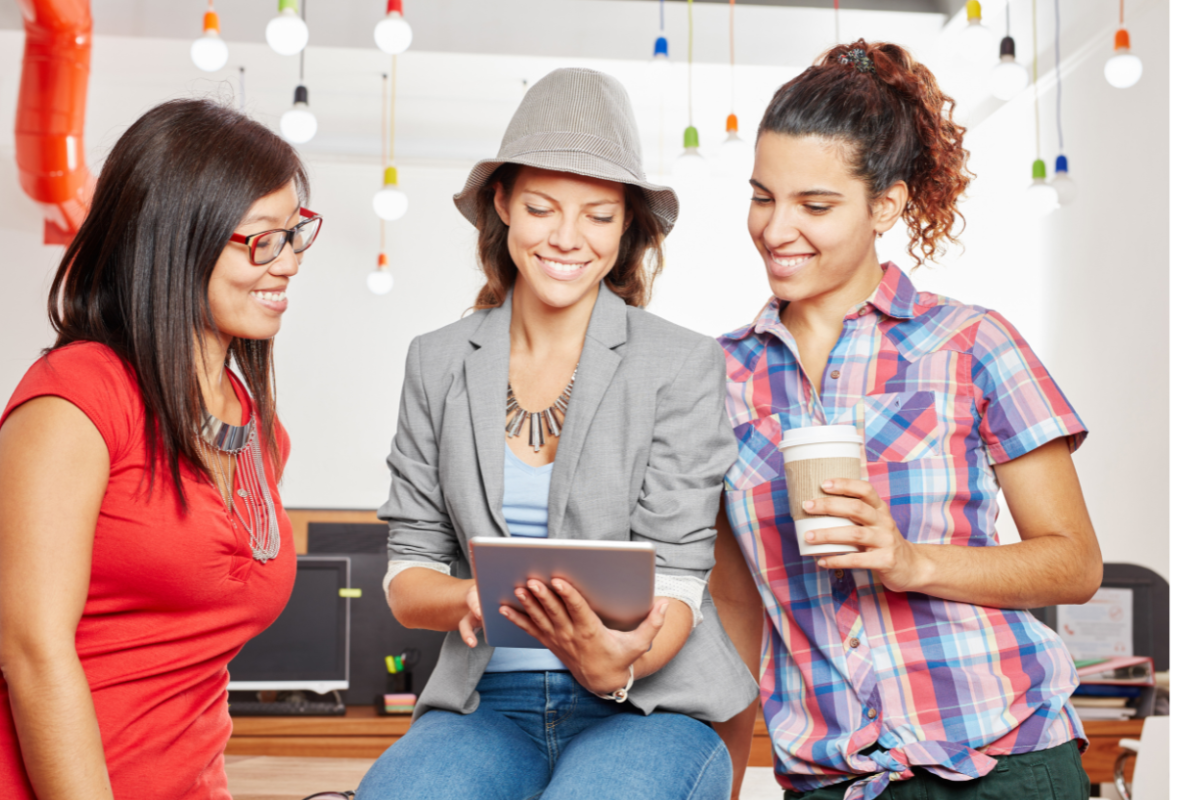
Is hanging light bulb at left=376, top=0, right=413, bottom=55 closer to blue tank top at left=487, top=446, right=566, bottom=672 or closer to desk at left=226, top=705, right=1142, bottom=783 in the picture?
desk at left=226, top=705, right=1142, bottom=783

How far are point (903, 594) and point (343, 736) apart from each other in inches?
74.3

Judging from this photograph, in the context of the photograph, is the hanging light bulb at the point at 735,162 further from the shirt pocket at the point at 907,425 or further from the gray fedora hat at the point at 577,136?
the shirt pocket at the point at 907,425

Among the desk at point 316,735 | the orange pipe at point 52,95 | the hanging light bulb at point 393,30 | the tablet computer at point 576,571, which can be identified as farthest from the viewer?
the orange pipe at point 52,95

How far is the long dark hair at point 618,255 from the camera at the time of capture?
160 centimetres

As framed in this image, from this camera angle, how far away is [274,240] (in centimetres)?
141

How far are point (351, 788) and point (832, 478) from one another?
1.24 metres

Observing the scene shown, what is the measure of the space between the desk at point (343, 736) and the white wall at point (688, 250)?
1.66 metres

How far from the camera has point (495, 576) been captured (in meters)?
1.10

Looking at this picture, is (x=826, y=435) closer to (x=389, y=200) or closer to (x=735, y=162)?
(x=389, y=200)

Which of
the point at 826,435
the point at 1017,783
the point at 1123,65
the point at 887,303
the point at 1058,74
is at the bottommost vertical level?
the point at 1017,783

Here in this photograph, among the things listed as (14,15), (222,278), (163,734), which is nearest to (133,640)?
(163,734)

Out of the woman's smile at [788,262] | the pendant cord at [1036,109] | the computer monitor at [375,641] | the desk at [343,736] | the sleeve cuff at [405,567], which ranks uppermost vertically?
the pendant cord at [1036,109]

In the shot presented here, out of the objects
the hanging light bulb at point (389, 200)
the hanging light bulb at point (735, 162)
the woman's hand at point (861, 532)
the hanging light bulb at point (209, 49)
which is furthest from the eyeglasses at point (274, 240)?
the hanging light bulb at point (735, 162)

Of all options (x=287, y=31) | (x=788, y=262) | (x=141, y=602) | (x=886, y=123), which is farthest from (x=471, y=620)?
(x=287, y=31)
